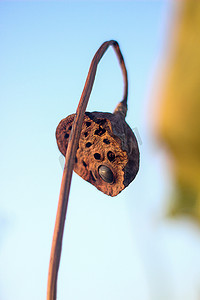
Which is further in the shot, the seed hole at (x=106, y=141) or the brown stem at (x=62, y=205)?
the seed hole at (x=106, y=141)

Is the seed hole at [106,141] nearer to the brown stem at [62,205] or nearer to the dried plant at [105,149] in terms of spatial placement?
the dried plant at [105,149]
